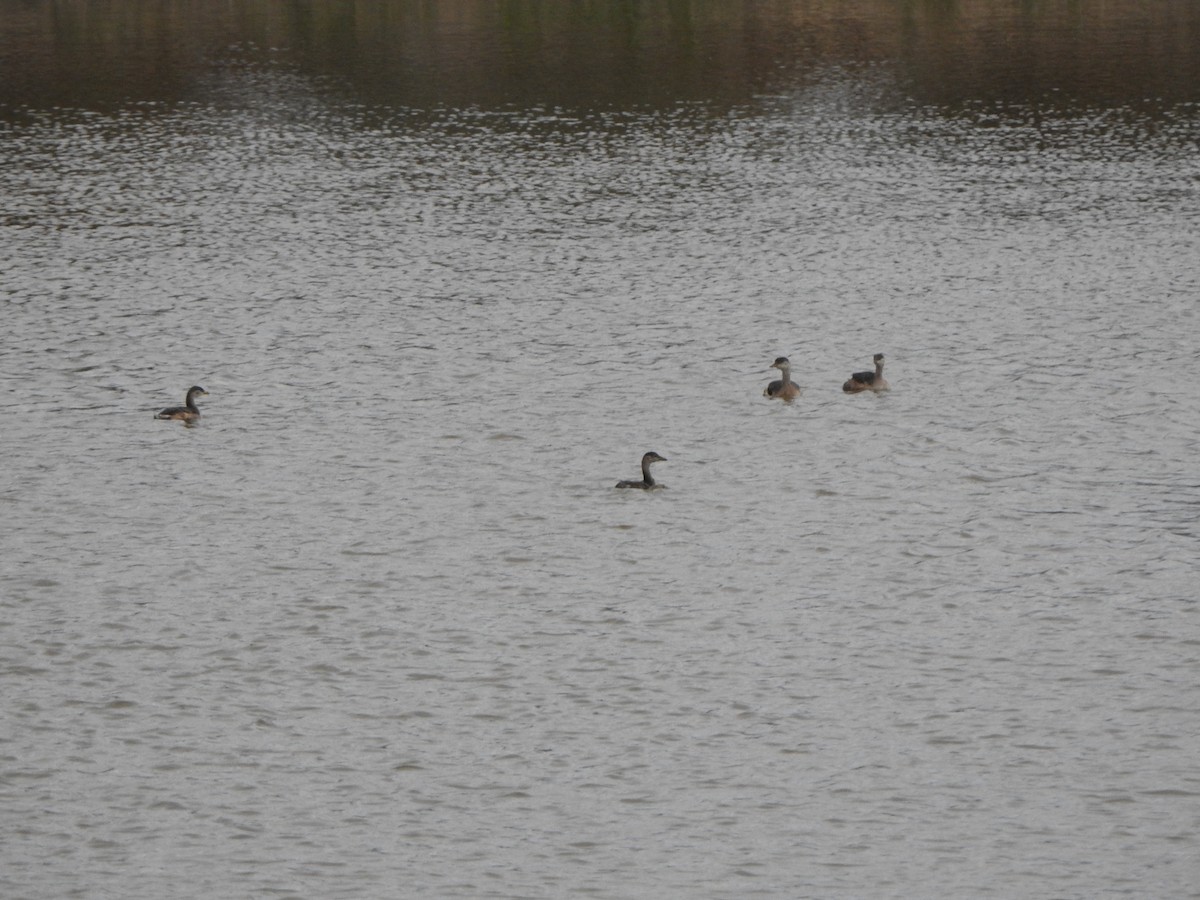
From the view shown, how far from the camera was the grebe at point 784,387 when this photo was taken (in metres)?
35.0

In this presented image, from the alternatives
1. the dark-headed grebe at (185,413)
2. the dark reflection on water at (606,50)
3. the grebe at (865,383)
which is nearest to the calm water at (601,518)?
the dark-headed grebe at (185,413)

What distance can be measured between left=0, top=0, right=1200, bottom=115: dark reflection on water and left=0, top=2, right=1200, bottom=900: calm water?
9437mm

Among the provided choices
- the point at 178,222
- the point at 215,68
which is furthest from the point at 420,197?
→ the point at 215,68

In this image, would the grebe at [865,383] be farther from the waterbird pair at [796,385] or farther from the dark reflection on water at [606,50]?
the dark reflection on water at [606,50]

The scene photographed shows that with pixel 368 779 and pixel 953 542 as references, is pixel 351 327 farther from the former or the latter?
pixel 368 779

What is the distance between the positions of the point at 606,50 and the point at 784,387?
5161 centimetres

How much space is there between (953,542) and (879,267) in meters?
19.7

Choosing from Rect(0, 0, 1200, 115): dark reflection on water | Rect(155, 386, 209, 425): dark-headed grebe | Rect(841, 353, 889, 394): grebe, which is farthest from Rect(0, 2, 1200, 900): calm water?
Rect(0, 0, 1200, 115): dark reflection on water

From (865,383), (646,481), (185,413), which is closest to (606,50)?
(865,383)

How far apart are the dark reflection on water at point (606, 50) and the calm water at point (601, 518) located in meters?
9.44

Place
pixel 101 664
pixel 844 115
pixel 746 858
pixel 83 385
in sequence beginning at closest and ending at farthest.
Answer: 1. pixel 746 858
2. pixel 101 664
3. pixel 83 385
4. pixel 844 115

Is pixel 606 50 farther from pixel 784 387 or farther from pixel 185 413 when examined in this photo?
pixel 185 413

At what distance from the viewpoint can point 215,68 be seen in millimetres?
79750

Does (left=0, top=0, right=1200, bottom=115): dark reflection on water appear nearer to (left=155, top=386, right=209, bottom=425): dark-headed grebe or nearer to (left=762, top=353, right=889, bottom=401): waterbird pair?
(left=762, top=353, right=889, bottom=401): waterbird pair
